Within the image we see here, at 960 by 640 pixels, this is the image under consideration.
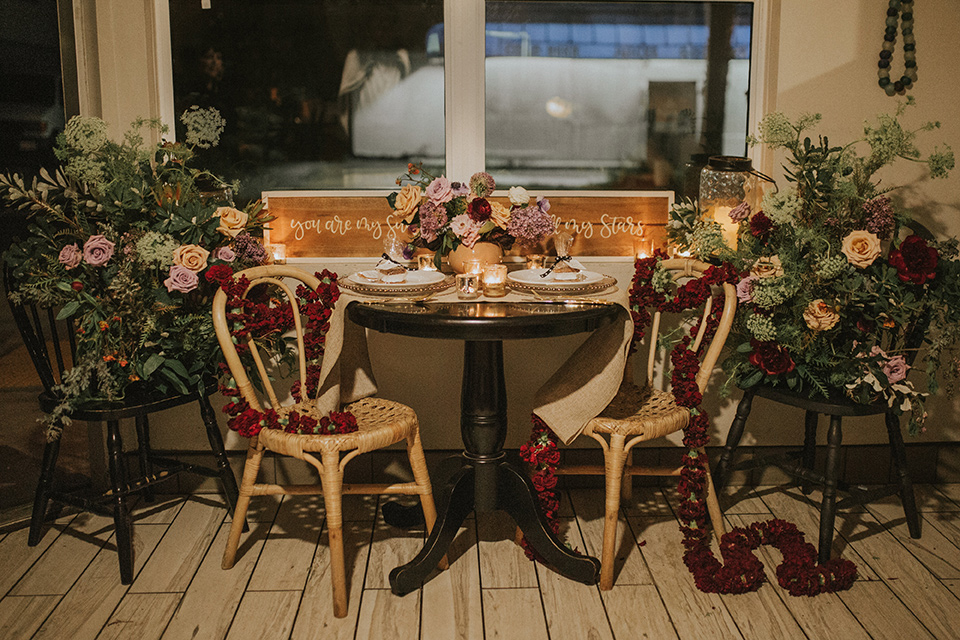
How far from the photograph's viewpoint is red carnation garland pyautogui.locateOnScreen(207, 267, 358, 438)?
2195mm

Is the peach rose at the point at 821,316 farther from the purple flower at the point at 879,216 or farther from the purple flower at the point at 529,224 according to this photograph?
the purple flower at the point at 529,224

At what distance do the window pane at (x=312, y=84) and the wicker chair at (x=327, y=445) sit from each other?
2.29 feet

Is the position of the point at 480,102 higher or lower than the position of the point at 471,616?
higher

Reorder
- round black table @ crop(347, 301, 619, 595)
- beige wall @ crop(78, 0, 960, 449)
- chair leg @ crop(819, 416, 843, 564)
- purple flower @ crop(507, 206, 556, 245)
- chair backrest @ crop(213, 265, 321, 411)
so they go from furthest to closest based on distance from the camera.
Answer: beige wall @ crop(78, 0, 960, 449) < purple flower @ crop(507, 206, 556, 245) < chair leg @ crop(819, 416, 843, 564) < chair backrest @ crop(213, 265, 321, 411) < round black table @ crop(347, 301, 619, 595)

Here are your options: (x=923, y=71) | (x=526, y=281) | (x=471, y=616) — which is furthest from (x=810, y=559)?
(x=923, y=71)

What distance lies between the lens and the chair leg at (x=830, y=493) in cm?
239

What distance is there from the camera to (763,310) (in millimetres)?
2443

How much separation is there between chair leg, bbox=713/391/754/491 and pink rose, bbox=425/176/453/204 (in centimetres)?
115

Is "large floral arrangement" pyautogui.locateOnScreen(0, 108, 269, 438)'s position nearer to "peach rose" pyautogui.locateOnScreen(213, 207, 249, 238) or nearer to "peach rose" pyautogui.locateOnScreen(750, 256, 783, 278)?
"peach rose" pyautogui.locateOnScreen(213, 207, 249, 238)

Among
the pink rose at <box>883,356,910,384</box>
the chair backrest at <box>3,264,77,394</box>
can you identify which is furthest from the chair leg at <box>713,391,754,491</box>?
the chair backrest at <box>3,264,77,394</box>

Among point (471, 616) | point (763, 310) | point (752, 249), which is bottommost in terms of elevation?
point (471, 616)

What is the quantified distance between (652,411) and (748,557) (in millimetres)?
495

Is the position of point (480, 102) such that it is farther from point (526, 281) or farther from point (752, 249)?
point (752, 249)

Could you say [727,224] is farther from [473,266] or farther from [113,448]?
[113,448]
